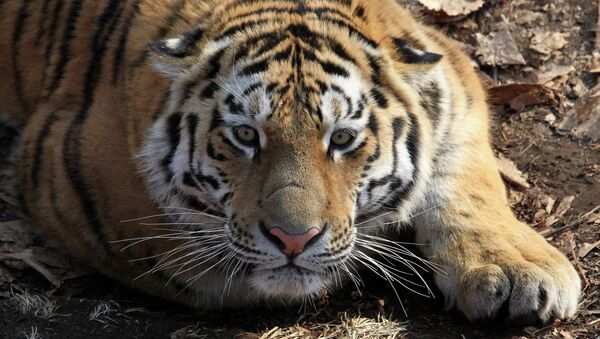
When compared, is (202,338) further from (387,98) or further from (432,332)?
(387,98)

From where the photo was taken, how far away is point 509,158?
413 centimetres

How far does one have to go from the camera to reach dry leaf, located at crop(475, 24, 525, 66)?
4.64 meters

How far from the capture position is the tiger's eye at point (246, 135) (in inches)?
114

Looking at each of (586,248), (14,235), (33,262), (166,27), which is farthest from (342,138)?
(14,235)

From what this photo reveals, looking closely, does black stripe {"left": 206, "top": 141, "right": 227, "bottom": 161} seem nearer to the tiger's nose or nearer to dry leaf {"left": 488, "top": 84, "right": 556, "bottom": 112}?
the tiger's nose

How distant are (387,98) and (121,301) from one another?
49.3 inches

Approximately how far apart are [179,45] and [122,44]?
53 centimetres

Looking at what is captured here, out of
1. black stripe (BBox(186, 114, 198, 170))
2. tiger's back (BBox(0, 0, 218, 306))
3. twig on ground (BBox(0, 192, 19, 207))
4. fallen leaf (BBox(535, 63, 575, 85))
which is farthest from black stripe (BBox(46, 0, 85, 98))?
fallen leaf (BBox(535, 63, 575, 85))

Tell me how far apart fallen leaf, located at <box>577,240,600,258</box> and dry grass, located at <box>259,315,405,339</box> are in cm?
77

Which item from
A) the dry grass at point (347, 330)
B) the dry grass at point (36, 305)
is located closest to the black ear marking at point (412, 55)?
the dry grass at point (347, 330)

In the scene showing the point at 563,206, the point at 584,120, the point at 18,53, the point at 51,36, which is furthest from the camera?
the point at 584,120

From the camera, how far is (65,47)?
3.87 m

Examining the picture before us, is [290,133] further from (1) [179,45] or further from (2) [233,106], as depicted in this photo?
(1) [179,45]

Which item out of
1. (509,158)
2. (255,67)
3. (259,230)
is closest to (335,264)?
(259,230)
